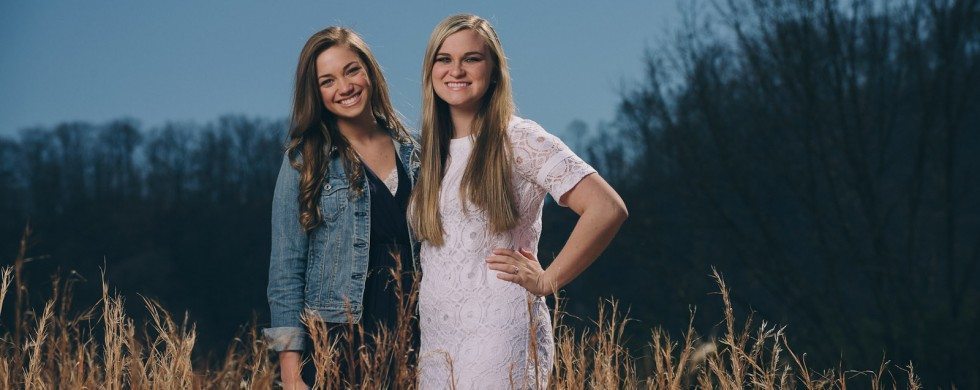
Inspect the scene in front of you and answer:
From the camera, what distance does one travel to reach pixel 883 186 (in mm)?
12922

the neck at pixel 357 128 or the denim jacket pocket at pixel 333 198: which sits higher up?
the neck at pixel 357 128

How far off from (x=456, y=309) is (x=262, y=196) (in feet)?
67.6

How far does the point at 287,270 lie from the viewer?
2920 millimetres

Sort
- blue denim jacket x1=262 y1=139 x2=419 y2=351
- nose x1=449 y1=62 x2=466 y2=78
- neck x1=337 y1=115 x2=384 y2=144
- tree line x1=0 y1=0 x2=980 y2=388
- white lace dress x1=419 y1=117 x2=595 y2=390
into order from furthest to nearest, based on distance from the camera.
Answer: tree line x1=0 y1=0 x2=980 y2=388, neck x1=337 y1=115 x2=384 y2=144, blue denim jacket x1=262 y1=139 x2=419 y2=351, nose x1=449 y1=62 x2=466 y2=78, white lace dress x1=419 y1=117 x2=595 y2=390

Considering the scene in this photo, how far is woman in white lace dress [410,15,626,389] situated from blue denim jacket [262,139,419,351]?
0.34m

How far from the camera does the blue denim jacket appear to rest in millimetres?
2912

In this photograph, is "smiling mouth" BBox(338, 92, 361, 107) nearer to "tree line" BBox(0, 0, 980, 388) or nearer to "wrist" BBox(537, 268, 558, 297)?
"wrist" BBox(537, 268, 558, 297)

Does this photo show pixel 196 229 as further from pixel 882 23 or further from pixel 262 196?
pixel 882 23

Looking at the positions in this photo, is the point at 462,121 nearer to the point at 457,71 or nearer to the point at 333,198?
the point at 457,71

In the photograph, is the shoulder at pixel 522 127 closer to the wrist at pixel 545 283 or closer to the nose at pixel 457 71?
the nose at pixel 457 71

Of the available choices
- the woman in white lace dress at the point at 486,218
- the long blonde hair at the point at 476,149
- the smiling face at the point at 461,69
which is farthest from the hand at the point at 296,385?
the smiling face at the point at 461,69

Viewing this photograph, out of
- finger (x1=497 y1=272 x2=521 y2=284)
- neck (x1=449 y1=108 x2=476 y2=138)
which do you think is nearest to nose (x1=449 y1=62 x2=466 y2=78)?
neck (x1=449 y1=108 x2=476 y2=138)

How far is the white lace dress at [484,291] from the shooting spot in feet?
8.04

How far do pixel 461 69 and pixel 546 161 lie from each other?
1.15 feet
